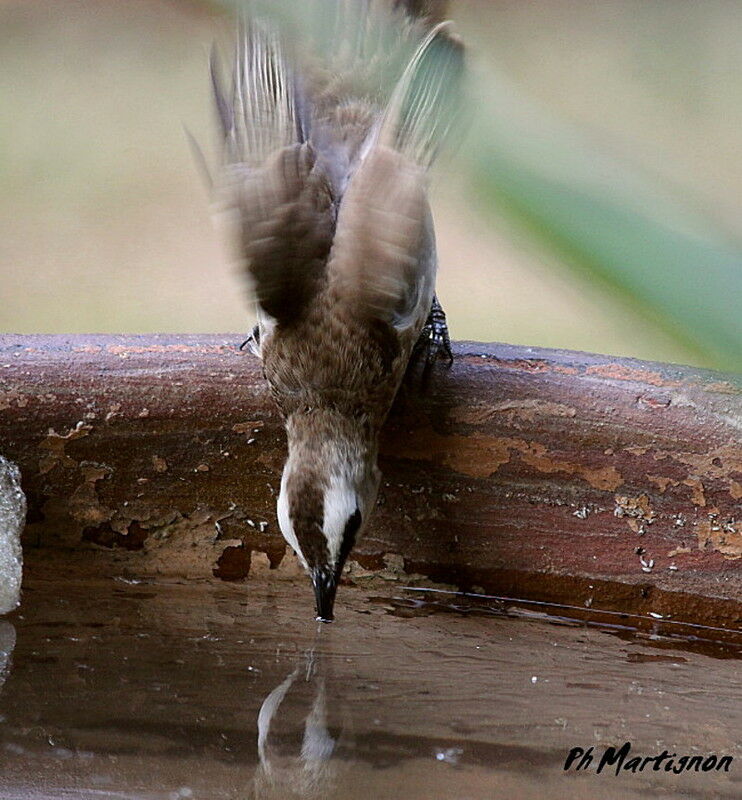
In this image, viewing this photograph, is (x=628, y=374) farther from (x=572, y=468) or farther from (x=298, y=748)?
(x=298, y=748)

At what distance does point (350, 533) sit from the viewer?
6.33ft

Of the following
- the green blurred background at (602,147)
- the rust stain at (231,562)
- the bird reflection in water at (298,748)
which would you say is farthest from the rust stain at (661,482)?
the green blurred background at (602,147)

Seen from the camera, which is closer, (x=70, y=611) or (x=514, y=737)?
(x=514, y=737)

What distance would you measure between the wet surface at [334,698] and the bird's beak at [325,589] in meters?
0.03

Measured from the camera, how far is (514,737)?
1512 mm

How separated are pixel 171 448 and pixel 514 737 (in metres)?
0.82

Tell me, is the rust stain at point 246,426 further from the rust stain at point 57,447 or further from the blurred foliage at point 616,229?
the blurred foliage at point 616,229

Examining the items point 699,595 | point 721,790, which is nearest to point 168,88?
point 721,790

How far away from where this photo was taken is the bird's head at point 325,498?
6.18 ft

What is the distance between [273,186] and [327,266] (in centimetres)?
19

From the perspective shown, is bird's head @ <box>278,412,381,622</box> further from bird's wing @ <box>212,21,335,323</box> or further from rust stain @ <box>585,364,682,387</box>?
rust stain @ <box>585,364,682,387</box>

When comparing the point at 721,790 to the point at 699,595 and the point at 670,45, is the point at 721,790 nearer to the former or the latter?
the point at 699,595

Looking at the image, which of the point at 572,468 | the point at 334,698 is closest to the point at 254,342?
the point at 572,468

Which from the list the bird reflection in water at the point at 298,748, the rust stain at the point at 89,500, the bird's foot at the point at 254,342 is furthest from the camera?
the bird's foot at the point at 254,342
